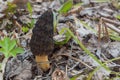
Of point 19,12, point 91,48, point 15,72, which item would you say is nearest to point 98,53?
point 91,48

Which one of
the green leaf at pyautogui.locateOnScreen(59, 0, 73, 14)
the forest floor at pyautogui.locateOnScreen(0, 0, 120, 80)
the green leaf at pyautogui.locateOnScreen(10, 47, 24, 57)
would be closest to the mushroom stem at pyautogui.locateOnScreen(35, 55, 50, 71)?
the forest floor at pyautogui.locateOnScreen(0, 0, 120, 80)

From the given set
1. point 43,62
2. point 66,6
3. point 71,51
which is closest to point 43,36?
point 43,62

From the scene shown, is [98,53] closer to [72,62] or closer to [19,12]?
[72,62]

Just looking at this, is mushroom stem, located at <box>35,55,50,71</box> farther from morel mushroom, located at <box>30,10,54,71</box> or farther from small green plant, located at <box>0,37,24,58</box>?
small green plant, located at <box>0,37,24,58</box>

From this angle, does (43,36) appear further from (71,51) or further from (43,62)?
(71,51)

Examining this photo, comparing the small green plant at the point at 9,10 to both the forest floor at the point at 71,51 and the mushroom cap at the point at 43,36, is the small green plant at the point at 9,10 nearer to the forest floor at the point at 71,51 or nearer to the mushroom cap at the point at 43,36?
the forest floor at the point at 71,51

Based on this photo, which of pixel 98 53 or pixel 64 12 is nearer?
pixel 98 53
